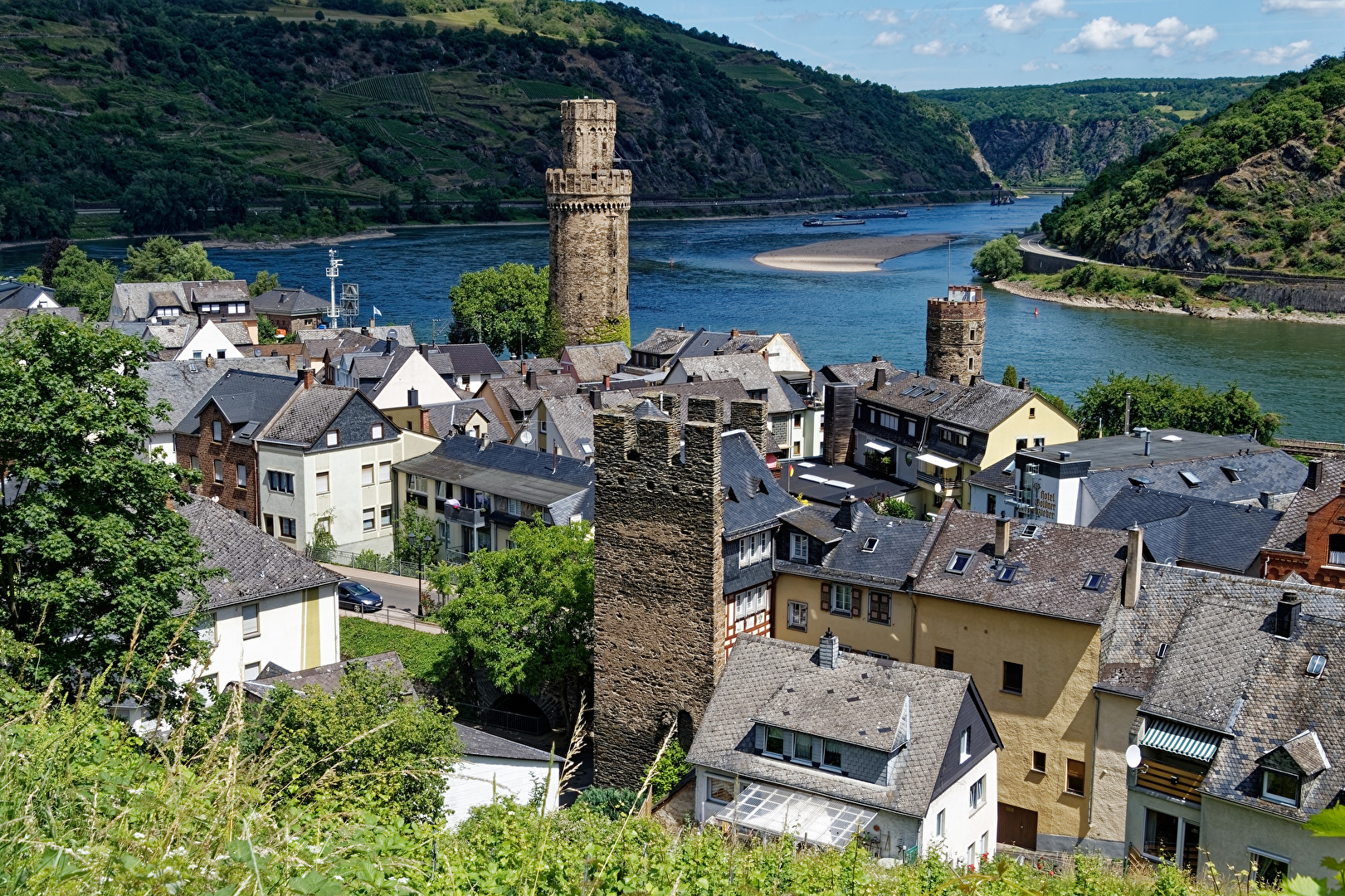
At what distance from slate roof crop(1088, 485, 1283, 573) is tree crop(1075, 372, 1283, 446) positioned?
21352 mm

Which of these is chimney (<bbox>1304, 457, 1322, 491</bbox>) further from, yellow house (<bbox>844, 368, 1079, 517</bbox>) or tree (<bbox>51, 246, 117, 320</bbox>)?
tree (<bbox>51, 246, 117, 320</bbox>)

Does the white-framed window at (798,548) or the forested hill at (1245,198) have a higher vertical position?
the forested hill at (1245,198)

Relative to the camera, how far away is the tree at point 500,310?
7731 centimetres

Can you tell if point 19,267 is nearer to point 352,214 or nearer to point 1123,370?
point 352,214

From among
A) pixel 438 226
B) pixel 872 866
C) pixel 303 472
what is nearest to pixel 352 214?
pixel 438 226

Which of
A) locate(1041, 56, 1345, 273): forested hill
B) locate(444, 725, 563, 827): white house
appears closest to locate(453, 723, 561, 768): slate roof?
locate(444, 725, 563, 827): white house

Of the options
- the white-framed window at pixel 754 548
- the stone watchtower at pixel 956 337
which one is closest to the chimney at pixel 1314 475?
the white-framed window at pixel 754 548

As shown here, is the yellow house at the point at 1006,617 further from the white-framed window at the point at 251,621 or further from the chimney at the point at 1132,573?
the white-framed window at the point at 251,621

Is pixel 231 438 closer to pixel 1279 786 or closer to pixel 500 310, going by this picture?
pixel 1279 786

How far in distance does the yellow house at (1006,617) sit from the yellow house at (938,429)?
14663 millimetres

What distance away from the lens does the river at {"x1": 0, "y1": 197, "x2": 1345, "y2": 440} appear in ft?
278

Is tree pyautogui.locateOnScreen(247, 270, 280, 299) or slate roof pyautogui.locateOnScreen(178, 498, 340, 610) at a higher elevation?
tree pyautogui.locateOnScreen(247, 270, 280, 299)

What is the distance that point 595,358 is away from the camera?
65.2 meters

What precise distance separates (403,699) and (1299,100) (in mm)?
147305
